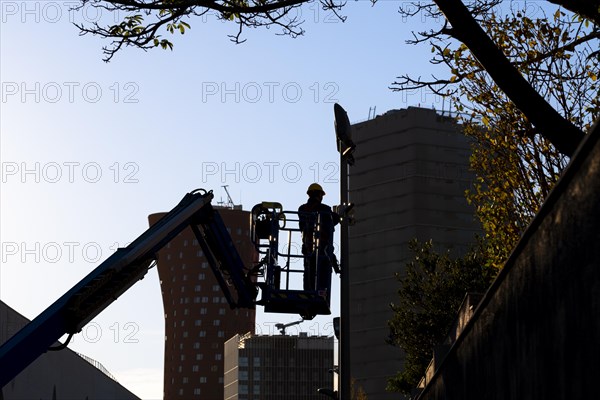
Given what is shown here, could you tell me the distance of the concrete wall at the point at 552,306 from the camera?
7.72 metres

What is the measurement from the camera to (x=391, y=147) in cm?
17475

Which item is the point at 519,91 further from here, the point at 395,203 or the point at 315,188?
the point at 395,203

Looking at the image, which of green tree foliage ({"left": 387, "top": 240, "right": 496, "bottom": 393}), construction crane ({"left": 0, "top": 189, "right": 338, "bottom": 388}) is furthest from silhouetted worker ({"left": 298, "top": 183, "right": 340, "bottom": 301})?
green tree foliage ({"left": 387, "top": 240, "right": 496, "bottom": 393})

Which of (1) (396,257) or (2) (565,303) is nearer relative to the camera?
(2) (565,303)

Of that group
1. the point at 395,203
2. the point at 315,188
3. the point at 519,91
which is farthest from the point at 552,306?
the point at 395,203

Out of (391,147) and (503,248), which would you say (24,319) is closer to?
(503,248)

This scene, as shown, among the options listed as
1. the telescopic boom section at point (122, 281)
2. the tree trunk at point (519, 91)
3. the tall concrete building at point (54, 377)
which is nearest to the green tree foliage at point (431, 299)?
the tall concrete building at point (54, 377)

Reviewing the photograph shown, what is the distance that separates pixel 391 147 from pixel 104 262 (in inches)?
6177

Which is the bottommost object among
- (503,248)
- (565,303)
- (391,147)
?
(565,303)

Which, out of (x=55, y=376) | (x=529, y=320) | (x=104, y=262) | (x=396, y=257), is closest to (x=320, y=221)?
(x=104, y=262)

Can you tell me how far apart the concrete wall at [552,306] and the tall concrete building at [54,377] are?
20244 mm

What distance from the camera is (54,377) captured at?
39.5 meters

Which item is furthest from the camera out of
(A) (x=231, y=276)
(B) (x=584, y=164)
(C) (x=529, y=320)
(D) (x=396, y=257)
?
(D) (x=396, y=257)

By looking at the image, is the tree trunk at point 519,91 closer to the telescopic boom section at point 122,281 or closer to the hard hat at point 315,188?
the hard hat at point 315,188
